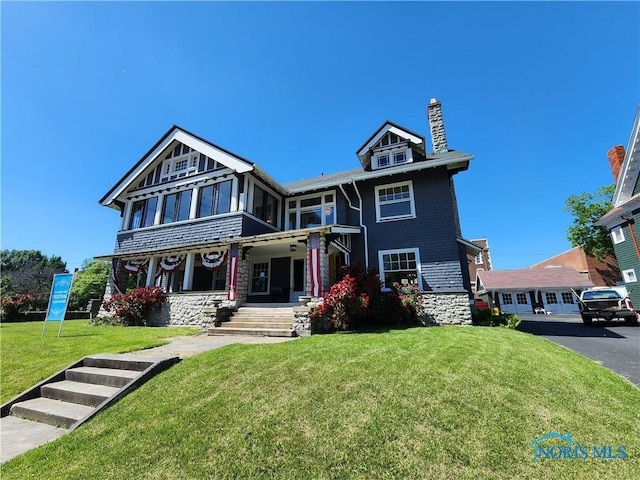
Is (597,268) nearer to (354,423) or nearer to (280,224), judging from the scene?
(280,224)

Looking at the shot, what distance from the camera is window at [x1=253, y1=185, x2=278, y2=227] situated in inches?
530

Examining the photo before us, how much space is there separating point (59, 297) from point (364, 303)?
1021 centimetres

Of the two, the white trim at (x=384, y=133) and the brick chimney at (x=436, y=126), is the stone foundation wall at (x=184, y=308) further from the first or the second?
the brick chimney at (x=436, y=126)

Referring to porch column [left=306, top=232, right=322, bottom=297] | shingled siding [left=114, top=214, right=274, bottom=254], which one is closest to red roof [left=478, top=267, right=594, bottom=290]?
porch column [left=306, top=232, right=322, bottom=297]

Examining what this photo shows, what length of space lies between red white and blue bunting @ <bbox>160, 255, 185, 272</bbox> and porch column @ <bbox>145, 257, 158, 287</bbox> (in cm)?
90

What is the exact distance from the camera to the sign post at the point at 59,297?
29.1 ft

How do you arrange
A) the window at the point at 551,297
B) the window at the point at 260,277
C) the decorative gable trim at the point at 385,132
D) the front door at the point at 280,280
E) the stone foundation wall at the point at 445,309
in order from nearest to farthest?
the stone foundation wall at the point at 445,309, the decorative gable trim at the point at 385,132, the front door at the point at 280,280, the window at the point at 260,277, the window at the point at 551,297

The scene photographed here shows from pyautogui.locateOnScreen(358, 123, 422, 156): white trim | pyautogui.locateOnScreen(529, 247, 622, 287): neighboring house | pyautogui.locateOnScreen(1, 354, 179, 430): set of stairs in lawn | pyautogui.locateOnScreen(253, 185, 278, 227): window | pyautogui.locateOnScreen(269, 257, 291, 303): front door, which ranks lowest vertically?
pyautogui.locateOnScreen(1, 354, 179, 430): set of stairs in lawn

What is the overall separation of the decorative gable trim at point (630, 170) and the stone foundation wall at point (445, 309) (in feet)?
40.3

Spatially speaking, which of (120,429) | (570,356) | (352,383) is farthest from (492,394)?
(120,429)

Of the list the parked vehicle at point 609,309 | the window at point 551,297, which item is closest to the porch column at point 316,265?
the parked vehicle at point 609,309

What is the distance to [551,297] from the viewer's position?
2738cm

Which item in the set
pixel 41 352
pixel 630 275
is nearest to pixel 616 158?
pixel 630 275

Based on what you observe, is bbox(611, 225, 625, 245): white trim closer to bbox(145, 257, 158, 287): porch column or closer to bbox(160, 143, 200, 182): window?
bbox(160, 143, 200, 182): window
